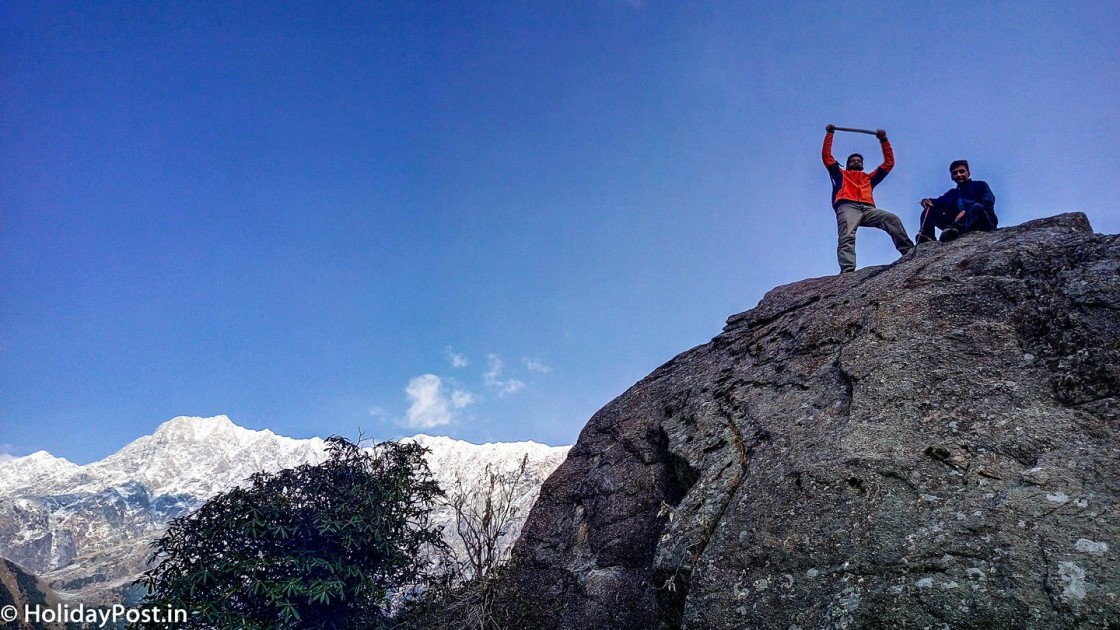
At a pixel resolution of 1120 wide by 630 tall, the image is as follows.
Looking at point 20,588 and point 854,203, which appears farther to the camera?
point 20,588

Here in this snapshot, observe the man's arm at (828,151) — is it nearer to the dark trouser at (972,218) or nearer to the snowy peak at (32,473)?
the dark trouser at (972,218)

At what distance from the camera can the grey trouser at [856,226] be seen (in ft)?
30.3

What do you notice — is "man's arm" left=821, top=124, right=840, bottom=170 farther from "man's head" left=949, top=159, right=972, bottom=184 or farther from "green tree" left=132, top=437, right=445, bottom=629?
"green tree" left=132, top=437, right=445, bottom=629

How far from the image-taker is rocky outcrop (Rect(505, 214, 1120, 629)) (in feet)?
11.7

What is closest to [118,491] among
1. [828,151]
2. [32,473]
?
[32,473]

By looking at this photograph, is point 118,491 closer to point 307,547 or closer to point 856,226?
point 307,547

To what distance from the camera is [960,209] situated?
26.4 ft

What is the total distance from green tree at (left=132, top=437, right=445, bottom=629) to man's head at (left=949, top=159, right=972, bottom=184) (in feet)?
31.7

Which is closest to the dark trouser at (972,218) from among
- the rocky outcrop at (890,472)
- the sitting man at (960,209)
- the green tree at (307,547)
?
the sitting man at (960,209)

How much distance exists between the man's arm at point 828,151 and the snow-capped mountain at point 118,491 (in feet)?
399

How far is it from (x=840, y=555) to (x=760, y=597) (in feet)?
2.00

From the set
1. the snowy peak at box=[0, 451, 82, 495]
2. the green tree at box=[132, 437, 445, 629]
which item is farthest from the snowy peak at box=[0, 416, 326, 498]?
the green tree at box=[132, 437, 445, 629]

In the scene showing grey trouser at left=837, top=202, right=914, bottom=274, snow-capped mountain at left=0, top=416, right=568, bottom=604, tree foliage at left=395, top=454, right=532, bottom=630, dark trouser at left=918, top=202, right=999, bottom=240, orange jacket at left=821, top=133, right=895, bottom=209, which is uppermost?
snow-capped mountain at left=0, top=416, right=568, bottom=604

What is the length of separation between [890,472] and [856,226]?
6246mm
